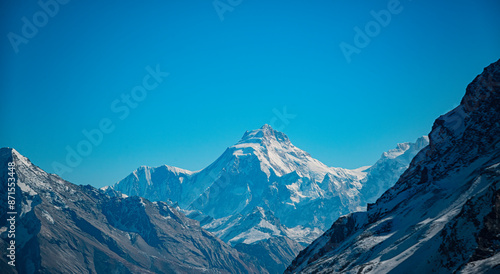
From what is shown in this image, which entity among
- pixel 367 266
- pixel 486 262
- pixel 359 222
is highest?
pixel 359 222

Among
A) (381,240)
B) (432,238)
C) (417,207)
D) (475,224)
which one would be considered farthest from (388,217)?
(475,224)

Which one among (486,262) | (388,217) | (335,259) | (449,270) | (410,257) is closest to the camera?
(486,262)

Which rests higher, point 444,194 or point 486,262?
point 444,194

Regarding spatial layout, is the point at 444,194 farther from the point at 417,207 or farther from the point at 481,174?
the point at 481,174

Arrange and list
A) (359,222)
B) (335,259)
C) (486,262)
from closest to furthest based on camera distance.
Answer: (486,262) → (335,259) → (359,222)

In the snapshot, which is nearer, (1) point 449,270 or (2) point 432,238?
(1) point 449,270

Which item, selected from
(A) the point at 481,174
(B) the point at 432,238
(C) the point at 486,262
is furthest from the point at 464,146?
(C) the point at 486,262
